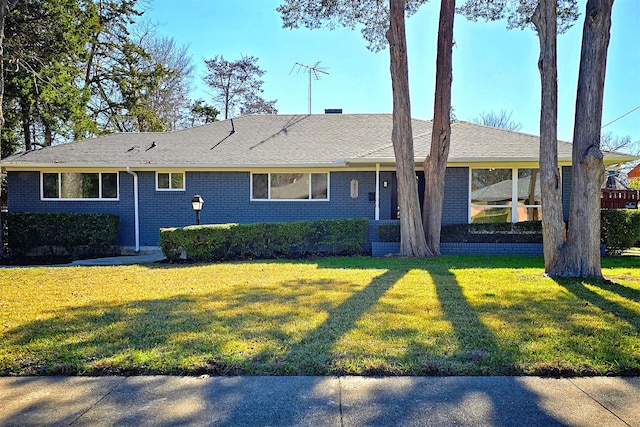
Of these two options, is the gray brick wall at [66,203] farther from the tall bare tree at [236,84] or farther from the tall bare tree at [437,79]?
the tall bare tree at [236,84]

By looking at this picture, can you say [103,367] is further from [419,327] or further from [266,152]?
[266,152]

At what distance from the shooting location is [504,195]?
1198 centimetres

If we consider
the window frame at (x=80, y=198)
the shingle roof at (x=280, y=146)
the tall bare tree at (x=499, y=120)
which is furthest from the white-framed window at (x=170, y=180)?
the tall bare tree at (x=499, y=120)

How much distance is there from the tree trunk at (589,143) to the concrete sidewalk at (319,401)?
432 centimetres

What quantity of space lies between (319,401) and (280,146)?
11.1 m

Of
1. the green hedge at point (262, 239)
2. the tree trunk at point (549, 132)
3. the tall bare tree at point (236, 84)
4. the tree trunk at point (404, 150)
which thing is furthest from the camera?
the tall bare tree at point (236, 84)

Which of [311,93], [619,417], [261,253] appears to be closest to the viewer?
[619,417]

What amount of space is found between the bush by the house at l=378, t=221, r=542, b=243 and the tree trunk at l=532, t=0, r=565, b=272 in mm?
3797

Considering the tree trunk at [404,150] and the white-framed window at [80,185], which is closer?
the tree trunk at [404,150]

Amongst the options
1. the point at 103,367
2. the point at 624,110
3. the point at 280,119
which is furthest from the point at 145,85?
the point at 624,110

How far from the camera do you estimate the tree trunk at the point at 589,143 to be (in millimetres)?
6793

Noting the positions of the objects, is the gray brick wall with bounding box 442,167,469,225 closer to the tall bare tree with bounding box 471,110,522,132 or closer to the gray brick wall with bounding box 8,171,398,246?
the gray brick wall with bounding box 8,171,398,246

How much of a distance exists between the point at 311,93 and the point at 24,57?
1016 centimetres

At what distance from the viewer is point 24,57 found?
13.3 m
